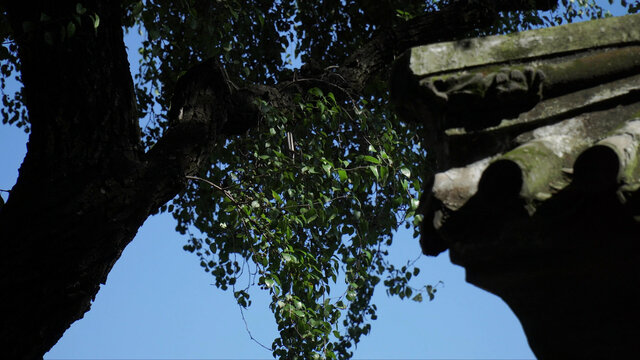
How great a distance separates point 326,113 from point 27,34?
6.38 feet

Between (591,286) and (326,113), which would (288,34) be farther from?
(591,286)

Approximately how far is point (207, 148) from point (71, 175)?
3.01ft

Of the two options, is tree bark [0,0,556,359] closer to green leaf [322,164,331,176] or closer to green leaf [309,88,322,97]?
green leaf [322,164,331,176]

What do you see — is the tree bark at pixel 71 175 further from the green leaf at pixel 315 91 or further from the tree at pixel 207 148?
the green leaf at pixel 315 91

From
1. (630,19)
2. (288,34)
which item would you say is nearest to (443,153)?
(630,19)

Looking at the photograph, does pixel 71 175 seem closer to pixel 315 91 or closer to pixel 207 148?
pixel 207 148

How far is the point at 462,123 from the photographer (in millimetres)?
1702

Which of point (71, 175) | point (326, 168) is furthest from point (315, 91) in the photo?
point (71, 175)

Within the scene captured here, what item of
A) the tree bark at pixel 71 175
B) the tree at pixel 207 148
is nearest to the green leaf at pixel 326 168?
the tree at pixel 207 148

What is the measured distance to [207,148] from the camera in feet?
14.2

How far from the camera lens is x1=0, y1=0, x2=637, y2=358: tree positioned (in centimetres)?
350

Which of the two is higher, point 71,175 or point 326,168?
point 326,168

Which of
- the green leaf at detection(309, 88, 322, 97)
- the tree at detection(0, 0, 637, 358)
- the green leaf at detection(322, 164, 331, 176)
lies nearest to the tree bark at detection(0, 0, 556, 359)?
the tree at detection(0, 0, 637, 358)

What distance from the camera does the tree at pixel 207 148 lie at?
11.5 feet
